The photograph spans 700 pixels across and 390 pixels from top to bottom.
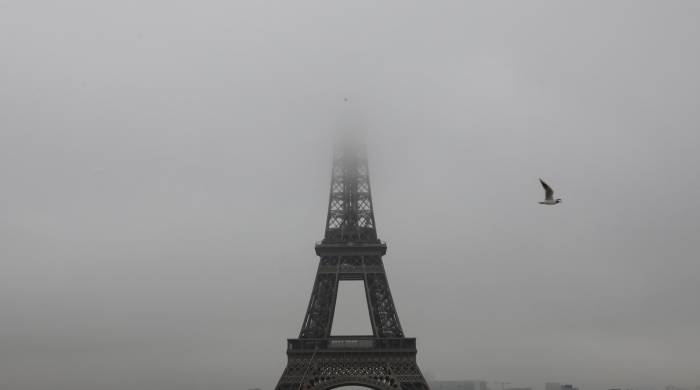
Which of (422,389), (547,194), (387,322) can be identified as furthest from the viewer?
(387,322)

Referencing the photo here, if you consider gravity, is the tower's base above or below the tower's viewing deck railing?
below

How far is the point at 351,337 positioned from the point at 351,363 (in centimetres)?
356

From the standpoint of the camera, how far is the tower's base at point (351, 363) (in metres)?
91.8

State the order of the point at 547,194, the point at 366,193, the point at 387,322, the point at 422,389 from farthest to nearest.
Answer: the point at 366,193, the point at 387,322, the point at 422,389, the point at 547,194

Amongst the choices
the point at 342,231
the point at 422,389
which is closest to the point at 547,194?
the point at 422,389

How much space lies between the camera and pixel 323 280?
325ft

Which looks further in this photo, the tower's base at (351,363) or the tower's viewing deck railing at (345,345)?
the tower's viewing deck railing at (345,345)

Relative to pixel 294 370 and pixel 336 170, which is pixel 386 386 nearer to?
pixel 294 370

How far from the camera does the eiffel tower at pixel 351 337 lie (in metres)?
92.0

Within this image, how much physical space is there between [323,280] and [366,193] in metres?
14.7

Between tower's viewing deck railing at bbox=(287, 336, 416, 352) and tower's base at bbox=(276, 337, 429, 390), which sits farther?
tower's viewing deck railing at bbox=(287, 336, 416, 352)

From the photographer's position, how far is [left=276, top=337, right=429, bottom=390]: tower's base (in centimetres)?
9175

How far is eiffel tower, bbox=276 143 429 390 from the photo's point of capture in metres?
92.0

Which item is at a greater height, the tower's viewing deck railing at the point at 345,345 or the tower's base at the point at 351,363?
the tower's viewing deck railing at the point at 345,345
